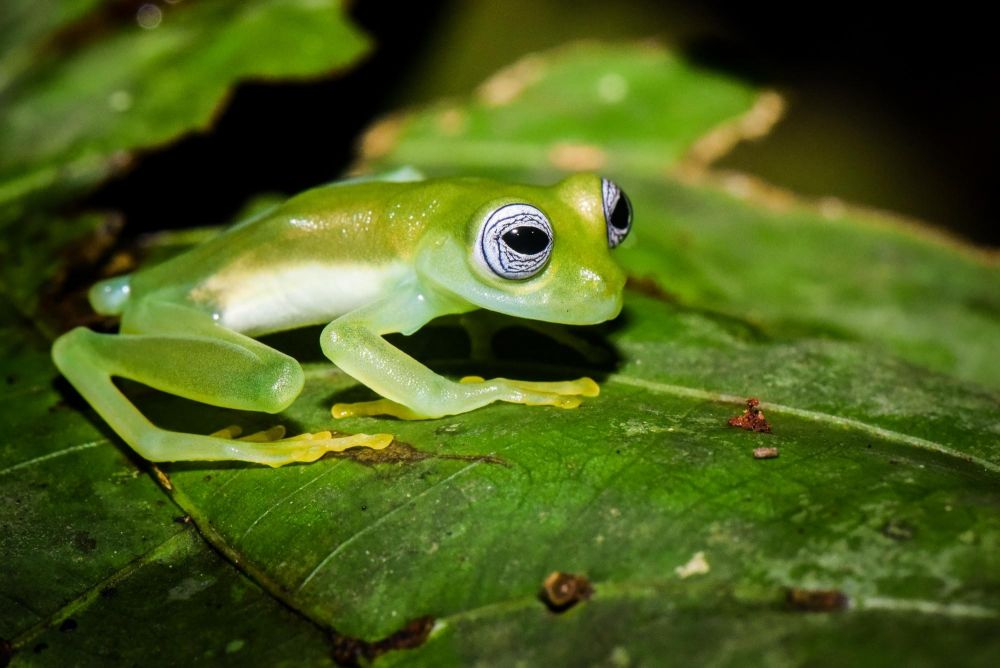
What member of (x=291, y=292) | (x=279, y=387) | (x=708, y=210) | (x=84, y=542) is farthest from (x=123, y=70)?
(x=84, y=542)

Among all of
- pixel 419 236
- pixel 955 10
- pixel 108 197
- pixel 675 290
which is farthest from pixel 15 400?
pixel 955 10

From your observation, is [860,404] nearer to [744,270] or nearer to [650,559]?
[650,559]

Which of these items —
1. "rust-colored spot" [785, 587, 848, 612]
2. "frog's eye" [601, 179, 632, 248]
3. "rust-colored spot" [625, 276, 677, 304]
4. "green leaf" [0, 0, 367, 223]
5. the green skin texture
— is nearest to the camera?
"rust-colored spot" [785, 587, 848, 612]

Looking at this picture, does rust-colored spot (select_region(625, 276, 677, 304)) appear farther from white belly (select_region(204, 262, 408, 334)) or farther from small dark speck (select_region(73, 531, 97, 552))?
small dark speck (select_region(73, 531, 97, 552))

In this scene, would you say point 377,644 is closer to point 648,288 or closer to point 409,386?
point 409,386

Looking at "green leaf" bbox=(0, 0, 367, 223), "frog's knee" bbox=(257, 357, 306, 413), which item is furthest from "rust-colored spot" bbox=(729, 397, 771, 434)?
"green leaf" bbox=(0, 0, 367, 223)
